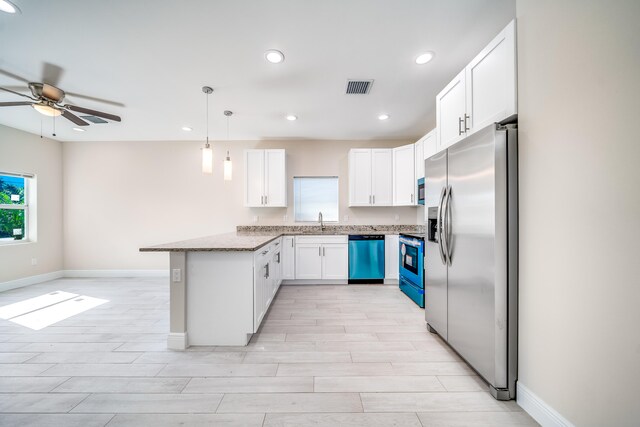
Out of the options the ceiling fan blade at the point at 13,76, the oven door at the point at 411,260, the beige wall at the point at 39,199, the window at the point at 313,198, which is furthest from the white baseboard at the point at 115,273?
the oven door at the point at 411,260

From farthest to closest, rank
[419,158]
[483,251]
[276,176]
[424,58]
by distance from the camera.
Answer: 1. [276,176]
2. [419,158]
3. [424,58]
4. [483,251]

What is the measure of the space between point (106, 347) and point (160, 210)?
3263 mm

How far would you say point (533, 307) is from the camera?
146 centimetres

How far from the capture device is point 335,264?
431 centimetres

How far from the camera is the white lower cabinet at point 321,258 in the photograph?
4309 millimetres

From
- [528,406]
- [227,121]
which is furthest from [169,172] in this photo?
[528,406]

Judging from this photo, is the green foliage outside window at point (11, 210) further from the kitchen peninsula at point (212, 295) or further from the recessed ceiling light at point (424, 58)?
the recessed ceiling light at point (424, 58)

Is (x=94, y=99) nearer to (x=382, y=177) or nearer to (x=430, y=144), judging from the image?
(x=382, y=177)

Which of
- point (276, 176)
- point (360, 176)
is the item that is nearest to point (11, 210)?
point (276, 176)

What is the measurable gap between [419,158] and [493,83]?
7.94 feet

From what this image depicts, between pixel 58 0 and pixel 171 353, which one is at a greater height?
pixel 58 0

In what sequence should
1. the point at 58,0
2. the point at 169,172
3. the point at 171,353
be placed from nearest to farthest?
the point at 58,0 < the point at 171,353 < the point at 169,172

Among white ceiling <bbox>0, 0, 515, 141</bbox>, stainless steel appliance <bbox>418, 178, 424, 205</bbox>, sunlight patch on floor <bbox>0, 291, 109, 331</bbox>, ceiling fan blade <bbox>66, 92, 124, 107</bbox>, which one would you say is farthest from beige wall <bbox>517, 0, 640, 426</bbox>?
sunlight patch on floor <bbox>0, 291, 109, 331</bbox>

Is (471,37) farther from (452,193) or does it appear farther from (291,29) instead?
(291,29)
